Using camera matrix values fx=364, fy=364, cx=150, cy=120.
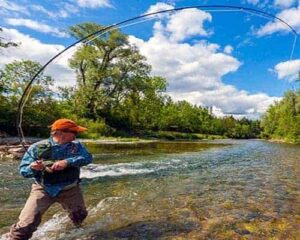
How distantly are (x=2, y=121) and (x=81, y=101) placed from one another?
22561 mm

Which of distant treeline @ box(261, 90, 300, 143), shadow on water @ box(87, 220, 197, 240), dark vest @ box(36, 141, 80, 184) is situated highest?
distant treeline @ box(261, 90, 300, 143)

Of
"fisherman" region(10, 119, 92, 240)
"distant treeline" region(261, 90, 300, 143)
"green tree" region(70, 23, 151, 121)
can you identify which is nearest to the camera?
"fisherman" region(10, 119, 92, 240)

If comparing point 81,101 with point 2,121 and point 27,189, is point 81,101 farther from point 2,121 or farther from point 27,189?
point 27,189

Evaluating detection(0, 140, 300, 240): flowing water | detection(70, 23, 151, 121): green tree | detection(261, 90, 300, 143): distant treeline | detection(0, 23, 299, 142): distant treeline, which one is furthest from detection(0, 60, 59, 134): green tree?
detection(261, 90, 300, 143): distant treeline

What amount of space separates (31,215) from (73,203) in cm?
81

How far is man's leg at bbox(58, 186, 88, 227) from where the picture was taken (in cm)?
633

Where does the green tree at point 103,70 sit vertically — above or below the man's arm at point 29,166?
above

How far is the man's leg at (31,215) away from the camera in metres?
5.68

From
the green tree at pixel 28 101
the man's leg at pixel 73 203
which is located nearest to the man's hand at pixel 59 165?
the man's leg at pixel 73 203

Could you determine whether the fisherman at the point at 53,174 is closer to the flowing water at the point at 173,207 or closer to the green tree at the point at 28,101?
the flowing water at the point at 173,207

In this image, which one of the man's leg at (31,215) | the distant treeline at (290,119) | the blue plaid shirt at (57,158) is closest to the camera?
the man's leg at (31,215)

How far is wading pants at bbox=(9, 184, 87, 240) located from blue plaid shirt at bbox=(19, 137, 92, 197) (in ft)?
0.45

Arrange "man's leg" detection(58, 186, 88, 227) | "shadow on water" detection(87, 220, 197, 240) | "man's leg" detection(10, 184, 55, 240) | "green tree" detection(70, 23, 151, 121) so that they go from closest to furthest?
"man's leg" detection(10, 184, 55, 240) → "man's leg" detection(58, 186, 88, 227) → "shadow on water" detection(87, 220, 197, 240) → "green tree" detection(70, 23, 151, 121)

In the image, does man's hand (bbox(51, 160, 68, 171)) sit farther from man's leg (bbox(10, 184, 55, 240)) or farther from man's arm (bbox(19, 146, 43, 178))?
man's leg (bbox(10, 184, 55, 240))
